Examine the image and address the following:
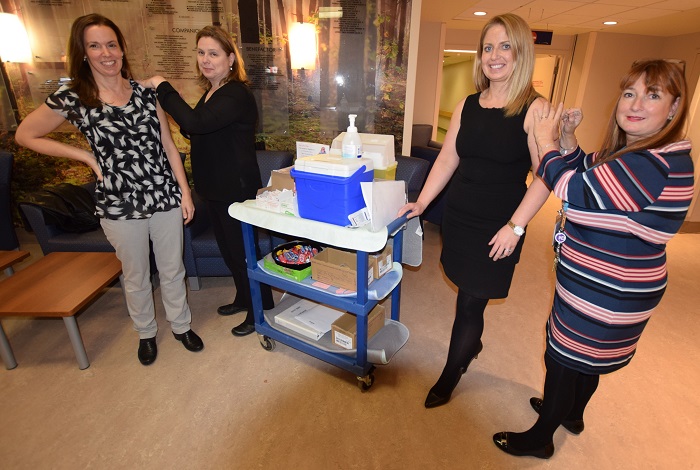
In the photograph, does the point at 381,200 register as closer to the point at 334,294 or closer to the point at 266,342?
the point at 334,294

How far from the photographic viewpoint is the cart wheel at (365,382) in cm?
182

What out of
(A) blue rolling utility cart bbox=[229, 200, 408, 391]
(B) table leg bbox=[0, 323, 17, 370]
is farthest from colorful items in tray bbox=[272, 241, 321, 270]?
(B) table leg bbox=[0, 323, 17, 370]

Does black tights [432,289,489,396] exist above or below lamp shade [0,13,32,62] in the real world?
below

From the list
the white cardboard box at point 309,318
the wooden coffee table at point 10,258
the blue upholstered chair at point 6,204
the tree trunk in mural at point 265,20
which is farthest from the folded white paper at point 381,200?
the blue upholstered chair at point 6,204

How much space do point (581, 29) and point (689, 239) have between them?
400cm

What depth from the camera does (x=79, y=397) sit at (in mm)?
1838

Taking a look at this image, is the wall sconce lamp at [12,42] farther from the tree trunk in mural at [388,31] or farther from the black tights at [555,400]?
the black tights at [555,400]

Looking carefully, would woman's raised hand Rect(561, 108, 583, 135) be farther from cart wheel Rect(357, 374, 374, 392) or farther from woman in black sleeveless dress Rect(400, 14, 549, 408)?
cart wheel Rect(357, 374, 374, 392)

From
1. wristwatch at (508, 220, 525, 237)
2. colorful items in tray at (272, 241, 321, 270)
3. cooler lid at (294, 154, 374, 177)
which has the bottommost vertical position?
colorful items in tray at (272, 241, 321, 270)

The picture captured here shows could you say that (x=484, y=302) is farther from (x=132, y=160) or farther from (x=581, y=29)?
(x=581, y=29)

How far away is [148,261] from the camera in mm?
1906

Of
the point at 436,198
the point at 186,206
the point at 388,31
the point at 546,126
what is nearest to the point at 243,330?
the point at 186,206

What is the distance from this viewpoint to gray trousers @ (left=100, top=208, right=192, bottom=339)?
1.79 metres

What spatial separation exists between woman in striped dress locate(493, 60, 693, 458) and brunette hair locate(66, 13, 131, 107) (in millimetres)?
1725
